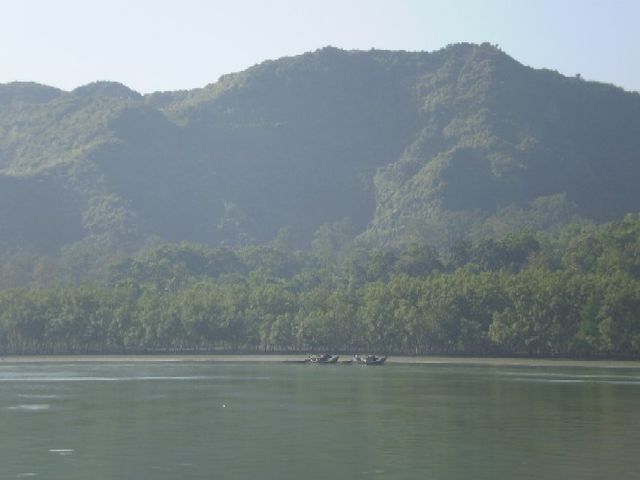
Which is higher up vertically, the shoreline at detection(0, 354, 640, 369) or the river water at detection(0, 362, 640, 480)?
the shoreline at detection(0, 354, 640, 369)

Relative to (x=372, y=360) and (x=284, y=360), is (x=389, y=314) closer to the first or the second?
(x=284, y=360)

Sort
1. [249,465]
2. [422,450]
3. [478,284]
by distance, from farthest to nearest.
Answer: [478,284] < [422,450] < [249,465]

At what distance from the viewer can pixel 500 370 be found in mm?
106250

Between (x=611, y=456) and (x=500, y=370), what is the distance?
58227 mm

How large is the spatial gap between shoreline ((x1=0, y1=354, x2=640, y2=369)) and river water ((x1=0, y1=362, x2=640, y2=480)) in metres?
18.6

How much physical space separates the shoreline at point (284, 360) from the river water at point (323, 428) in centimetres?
1864

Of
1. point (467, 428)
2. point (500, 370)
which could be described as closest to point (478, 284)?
point (500, 370)

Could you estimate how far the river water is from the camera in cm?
4609

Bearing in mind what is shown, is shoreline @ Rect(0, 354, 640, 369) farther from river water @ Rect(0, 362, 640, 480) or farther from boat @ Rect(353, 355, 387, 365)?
river water @ Rect(0, 362, 640, 480)

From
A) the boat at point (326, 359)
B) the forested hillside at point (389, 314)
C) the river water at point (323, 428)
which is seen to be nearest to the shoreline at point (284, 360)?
the forested hillside at point (389, 314)

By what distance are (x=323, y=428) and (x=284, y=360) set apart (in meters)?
70.8

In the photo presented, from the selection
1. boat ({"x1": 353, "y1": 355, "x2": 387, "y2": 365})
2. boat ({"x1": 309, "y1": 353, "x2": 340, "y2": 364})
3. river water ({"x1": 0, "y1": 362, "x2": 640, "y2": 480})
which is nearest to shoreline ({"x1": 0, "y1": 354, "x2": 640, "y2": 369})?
boat ({"x1": 353, "y1": 355, "x2": 387, "y2": 365})

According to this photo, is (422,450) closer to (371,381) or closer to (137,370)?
(371,381)

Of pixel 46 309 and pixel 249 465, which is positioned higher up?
pixel 46 309
